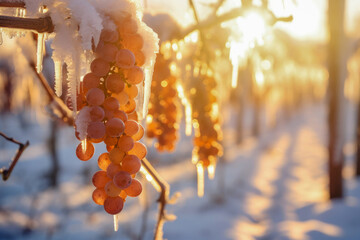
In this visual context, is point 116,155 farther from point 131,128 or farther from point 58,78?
point 58,78

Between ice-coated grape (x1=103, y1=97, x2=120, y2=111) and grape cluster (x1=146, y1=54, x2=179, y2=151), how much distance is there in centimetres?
73

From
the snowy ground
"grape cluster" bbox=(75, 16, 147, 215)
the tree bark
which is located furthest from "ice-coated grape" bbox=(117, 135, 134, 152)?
the tree bark

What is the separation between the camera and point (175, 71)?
5.38 feet

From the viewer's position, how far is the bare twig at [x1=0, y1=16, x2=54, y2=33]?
73 cm

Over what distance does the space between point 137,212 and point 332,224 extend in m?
2.73

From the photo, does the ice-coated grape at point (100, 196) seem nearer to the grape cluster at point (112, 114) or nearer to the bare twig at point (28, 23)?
the grape cluster at point (112, 114)

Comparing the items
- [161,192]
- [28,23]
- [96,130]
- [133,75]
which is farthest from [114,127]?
[161,192]

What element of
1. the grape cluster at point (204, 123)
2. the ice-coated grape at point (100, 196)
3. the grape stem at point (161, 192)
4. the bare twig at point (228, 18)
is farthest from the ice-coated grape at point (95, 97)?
the grape cluster at point (204, 123)

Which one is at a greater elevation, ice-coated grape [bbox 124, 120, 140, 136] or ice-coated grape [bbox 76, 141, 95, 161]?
ice-coated grape [bbox 124, 120, 140, 136]

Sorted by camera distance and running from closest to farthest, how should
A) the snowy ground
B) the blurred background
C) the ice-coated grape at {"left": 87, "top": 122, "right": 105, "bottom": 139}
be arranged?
the ice-coated grape at {"left": 87, "top": 122, "right": 105, "bottom": 139}, the blurred background, the snowy ground

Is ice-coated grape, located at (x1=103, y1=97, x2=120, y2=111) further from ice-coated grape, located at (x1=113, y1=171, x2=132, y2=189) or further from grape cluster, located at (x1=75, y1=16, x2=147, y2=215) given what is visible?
ice-coated grape, located at (x1=113, y1=171, x2=132, y2=189)

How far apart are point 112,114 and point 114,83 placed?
0.07 m

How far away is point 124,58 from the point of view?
0.72m

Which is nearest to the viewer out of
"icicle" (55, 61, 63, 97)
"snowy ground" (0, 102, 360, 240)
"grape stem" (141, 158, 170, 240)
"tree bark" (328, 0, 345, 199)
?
"icicle" (55, 61, 63, 97)
